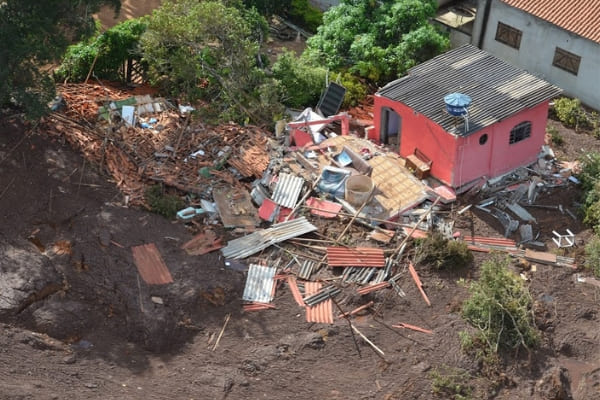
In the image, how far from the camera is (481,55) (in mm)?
31844

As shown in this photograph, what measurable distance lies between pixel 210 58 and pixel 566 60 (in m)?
13.9

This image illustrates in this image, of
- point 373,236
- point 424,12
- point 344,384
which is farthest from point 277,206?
point 424,12

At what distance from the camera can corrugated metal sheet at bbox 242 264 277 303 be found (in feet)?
83.7

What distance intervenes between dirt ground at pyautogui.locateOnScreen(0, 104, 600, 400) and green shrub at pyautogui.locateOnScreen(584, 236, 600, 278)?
57 centimetres

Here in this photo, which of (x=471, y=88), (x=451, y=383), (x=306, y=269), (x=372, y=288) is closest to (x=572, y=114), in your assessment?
(x=471, y=88)

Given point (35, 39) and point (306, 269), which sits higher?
point (35, 39)

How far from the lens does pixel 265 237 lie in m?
27.1

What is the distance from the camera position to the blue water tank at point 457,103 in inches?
1099

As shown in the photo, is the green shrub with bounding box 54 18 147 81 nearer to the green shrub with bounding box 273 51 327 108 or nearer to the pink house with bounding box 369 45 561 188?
the green shrub with bounding box 273 51 327 108

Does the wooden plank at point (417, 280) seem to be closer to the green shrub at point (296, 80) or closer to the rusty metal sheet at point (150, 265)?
the rusty metal sheet at point (150, 265)

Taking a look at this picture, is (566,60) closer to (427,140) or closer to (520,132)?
(520,132)

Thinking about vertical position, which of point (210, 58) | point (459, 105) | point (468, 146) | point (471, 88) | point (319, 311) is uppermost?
point (459, 105)

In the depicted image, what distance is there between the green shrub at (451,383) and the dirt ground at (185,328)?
218mm

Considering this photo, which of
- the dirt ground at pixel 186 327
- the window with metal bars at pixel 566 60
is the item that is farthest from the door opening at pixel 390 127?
the window with metal bars at pixel 566 60
